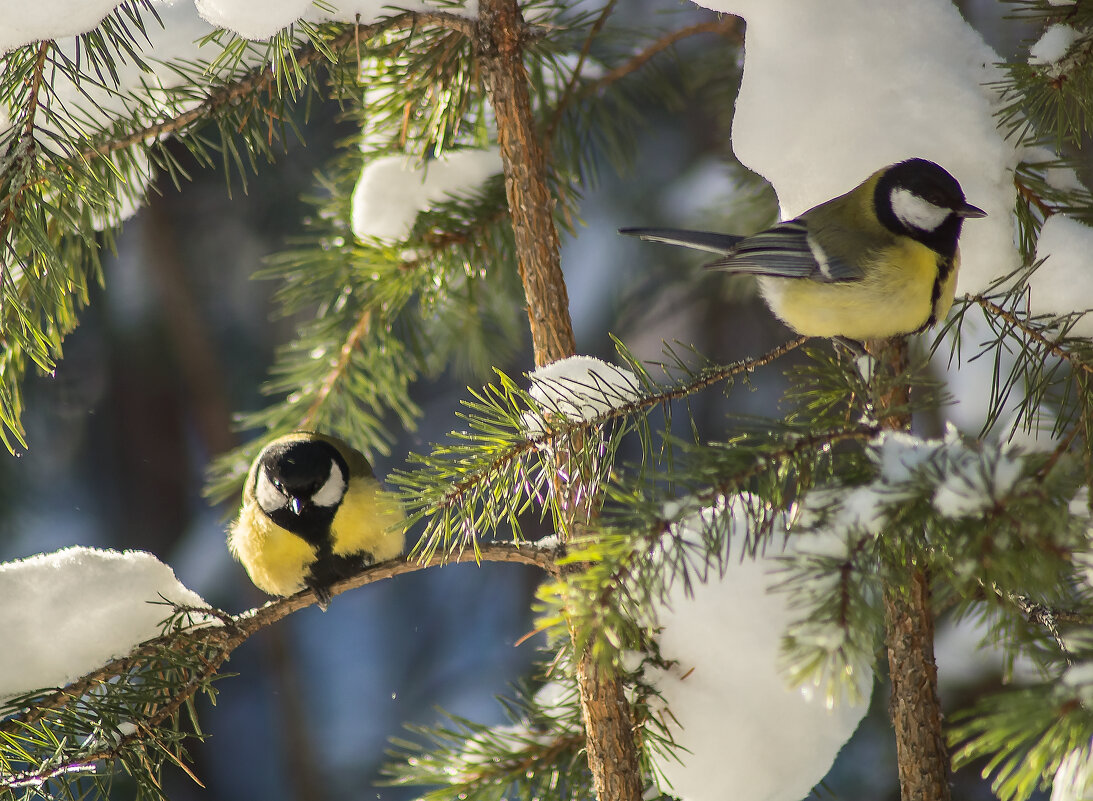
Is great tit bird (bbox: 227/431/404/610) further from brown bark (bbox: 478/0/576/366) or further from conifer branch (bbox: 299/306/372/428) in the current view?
brown bark (bbox: 478/0/576/366)

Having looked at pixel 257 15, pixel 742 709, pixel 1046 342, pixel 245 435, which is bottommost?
pixel 245 435

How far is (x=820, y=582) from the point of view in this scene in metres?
0.56

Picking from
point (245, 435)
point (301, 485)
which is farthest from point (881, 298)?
point (245, 435)

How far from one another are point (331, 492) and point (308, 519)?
0.17 ft

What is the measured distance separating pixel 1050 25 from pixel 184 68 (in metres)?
0.92

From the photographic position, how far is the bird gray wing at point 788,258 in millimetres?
1004

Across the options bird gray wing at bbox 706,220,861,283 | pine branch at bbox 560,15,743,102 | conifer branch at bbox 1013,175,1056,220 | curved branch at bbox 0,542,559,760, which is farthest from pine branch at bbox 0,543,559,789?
pine branch at bbox 560,15,743,102

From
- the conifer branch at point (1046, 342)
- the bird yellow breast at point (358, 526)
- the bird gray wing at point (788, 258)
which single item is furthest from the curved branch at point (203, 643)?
the conifer branch at point (1046, 342)

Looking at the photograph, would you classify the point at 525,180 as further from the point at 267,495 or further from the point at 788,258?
the point at 267,495

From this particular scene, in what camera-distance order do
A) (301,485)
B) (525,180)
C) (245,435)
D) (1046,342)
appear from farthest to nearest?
(245,435), (301,485), (525,180), (1046,342)

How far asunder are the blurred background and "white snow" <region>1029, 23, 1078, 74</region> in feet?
4.60

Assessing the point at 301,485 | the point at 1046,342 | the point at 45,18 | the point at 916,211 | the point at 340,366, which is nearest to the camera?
the point at 45,18

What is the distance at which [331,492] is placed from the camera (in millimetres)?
1369

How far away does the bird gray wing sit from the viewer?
100cm
